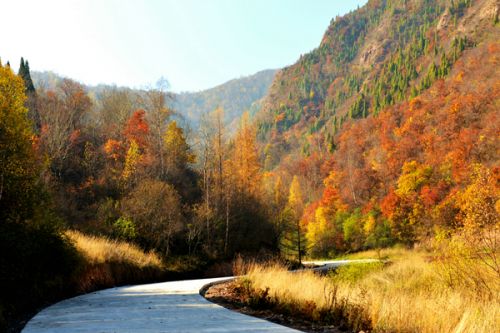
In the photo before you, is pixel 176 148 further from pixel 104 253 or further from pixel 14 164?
pixel 14 164

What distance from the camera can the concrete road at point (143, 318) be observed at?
8.14 metres

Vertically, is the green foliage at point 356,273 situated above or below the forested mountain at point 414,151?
below

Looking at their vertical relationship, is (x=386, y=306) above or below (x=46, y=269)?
below

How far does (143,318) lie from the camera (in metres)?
9.45

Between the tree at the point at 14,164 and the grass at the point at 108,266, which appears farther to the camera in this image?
the grass at the point at 108,266

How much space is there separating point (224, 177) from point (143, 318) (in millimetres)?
31874

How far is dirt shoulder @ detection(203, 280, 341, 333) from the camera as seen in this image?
8951mm

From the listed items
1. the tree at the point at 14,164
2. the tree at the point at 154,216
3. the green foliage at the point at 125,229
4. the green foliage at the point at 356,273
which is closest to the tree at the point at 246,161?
the tree at the point at 154,216

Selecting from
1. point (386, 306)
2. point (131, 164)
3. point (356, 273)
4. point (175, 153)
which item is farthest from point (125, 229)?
point (386, 306)

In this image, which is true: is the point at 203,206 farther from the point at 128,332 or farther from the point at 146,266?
the point at 128,332

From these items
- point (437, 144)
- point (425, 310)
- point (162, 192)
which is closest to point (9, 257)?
point (425, 310)

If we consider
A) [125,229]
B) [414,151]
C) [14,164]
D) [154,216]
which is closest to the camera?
[14,164]

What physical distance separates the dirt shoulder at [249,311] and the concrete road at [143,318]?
55cm

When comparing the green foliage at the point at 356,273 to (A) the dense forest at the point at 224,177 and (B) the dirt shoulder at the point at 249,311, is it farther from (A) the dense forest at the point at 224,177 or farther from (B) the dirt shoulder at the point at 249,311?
(B) the dirt shoulder at the point at 249,311
